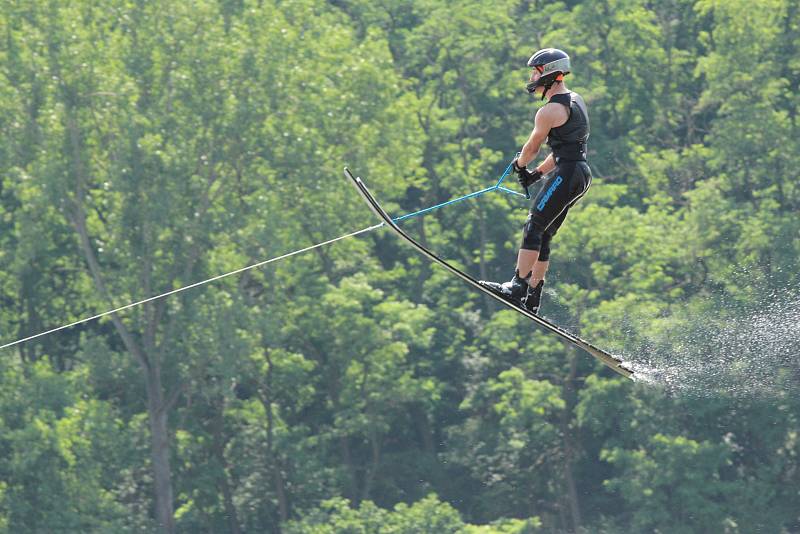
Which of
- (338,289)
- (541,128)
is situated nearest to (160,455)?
(338,289)

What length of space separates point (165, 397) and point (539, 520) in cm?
777

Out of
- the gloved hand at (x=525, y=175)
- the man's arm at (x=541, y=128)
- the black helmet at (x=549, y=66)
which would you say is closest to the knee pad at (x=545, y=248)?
the gloved hand at (x=525, y=175)

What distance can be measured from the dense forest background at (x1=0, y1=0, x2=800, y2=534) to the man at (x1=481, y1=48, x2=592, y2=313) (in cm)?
1656

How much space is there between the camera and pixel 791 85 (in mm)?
30891

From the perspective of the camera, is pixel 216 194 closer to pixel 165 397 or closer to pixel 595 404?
pixel 165 397

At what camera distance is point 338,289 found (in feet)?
96.3

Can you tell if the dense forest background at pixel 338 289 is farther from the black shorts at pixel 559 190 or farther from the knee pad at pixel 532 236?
the black shorts at pixel 559 190

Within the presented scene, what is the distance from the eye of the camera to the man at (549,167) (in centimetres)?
829

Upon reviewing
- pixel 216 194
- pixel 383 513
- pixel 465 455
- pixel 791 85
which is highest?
pixel 791 85

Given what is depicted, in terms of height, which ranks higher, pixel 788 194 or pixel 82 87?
pixel 788 194

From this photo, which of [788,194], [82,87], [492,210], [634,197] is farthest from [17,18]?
[788,194]

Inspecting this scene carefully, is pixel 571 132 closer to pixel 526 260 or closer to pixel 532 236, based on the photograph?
pixel 532 236

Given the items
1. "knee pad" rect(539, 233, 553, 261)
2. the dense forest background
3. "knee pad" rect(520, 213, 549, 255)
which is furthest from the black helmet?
the dense forest background

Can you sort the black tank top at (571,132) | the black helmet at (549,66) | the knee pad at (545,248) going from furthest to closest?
the knee pad at (545,248) < the black tank top at (571,132) < the black helmet at (549,66)
